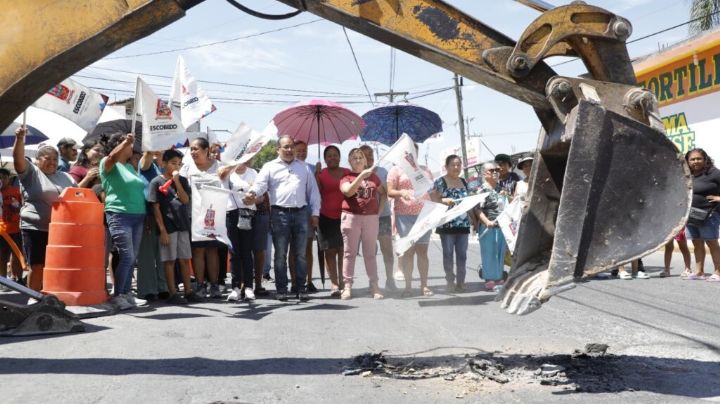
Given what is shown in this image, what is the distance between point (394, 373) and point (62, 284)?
167 inches

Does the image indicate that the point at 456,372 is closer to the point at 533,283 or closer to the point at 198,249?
the point at 533,283

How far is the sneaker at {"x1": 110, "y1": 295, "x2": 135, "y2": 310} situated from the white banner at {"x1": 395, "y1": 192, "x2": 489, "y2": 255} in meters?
3.26

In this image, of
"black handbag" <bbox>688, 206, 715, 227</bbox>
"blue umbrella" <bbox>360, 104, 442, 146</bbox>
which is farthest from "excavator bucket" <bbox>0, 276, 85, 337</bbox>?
"black handbag" <bbox>688, 206, 715, 227</bbox>

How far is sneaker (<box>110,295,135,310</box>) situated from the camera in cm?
729

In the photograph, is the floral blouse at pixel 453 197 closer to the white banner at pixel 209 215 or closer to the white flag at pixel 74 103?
the white banner at pixel 209 215

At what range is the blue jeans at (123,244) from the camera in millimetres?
7328

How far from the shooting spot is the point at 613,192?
3.84m

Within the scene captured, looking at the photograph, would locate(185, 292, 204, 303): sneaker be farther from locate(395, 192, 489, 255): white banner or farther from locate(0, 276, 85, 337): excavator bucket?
locate(395, 192, 489, 255): white banner

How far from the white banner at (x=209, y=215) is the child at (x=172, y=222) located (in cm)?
52

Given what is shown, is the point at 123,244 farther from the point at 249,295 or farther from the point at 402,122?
the point at 402,122

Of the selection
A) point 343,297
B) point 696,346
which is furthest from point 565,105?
point 343,297

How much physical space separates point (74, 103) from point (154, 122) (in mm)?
1316

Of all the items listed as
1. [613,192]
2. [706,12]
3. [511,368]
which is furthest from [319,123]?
[706,12]

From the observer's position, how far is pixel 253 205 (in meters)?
8.62
